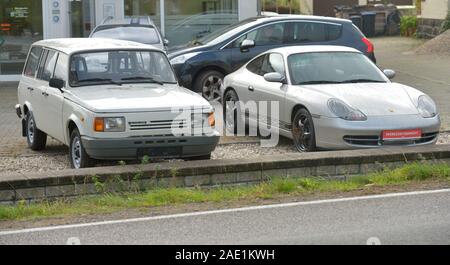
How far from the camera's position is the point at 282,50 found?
12578 millimetres

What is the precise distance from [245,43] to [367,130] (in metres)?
6.00

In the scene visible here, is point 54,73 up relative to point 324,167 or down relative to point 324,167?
up

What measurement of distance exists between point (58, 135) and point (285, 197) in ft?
11.4

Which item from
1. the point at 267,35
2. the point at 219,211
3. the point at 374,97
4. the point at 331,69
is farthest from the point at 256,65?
the point at 219,211

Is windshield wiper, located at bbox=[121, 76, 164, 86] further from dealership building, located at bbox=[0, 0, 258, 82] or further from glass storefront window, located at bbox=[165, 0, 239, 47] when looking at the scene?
glass storefront window, located at bbox=[165, 0, 239, 47]

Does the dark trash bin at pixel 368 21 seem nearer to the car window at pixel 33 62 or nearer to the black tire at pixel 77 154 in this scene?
the car window at pixel 33 62

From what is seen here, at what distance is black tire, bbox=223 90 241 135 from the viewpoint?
13148 millimetres

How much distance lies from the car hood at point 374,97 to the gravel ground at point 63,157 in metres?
1.11

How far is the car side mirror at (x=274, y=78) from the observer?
468 inches

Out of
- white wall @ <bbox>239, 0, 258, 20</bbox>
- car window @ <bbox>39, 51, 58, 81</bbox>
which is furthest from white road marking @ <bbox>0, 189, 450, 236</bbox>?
white wall @ <bbox>239, 0, 258, 20</bbox>

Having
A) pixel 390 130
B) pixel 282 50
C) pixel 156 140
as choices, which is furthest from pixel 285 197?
pixel 282 50

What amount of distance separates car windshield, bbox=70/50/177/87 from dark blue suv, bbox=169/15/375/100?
4.72 meters

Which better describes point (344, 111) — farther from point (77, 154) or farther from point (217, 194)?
point (77, 154)
